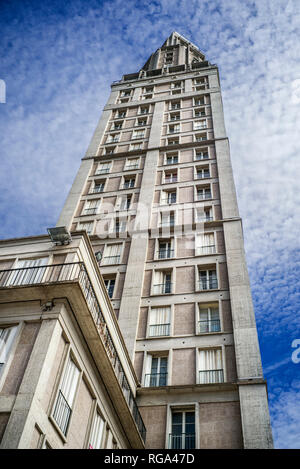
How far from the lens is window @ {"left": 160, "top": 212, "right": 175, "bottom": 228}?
31984 mm

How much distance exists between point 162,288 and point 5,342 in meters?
14.9

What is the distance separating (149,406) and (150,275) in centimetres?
901

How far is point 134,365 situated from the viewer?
22.5 metres

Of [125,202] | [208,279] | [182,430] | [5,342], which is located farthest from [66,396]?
[125,202]

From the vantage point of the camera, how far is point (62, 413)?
492 inches

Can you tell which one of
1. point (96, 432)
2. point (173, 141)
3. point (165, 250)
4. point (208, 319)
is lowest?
point (96, 432)

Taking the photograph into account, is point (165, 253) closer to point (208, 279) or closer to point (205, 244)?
point (205, 244)

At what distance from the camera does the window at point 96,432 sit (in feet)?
46.9

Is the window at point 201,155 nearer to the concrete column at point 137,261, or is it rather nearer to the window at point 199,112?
the concrete column at point 137,261

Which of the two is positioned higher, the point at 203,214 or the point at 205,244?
the point at 203,214
